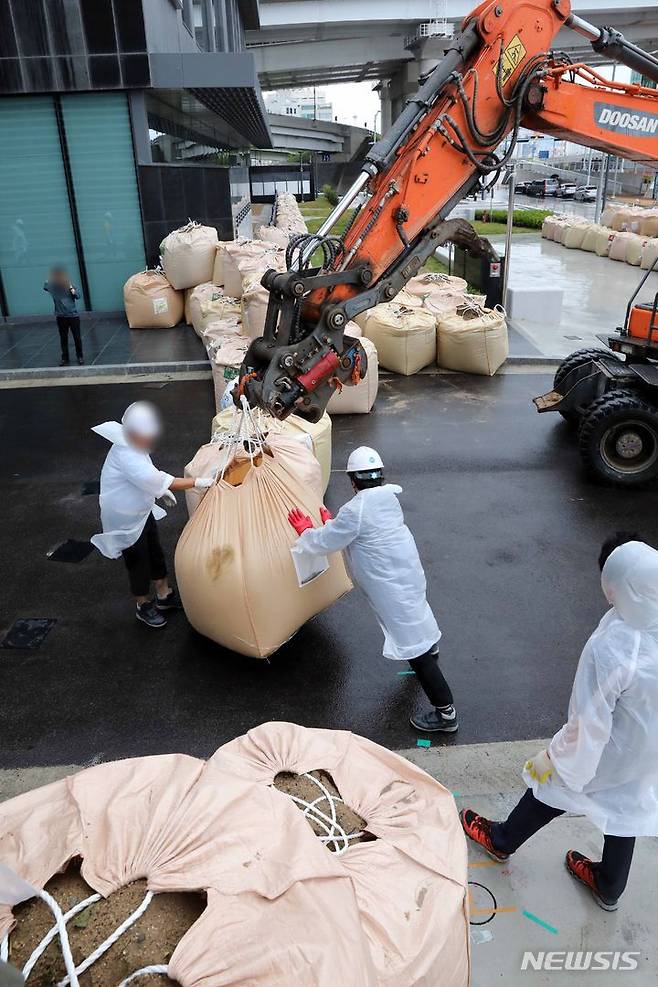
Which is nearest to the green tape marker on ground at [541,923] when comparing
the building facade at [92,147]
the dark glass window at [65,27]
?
the building facade at [92,147]

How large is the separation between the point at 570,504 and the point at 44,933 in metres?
5.71

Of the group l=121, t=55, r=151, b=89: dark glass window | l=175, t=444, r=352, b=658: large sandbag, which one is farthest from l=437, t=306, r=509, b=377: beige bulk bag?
l=121, t=55, r=151, b=89: dark glass window

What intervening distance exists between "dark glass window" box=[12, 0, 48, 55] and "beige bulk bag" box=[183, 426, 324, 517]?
34.2ft

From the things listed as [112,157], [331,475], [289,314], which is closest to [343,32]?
[112,157]

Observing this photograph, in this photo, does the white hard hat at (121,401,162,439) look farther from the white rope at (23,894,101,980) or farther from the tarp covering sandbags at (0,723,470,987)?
the white rope at (23,894,101,980)

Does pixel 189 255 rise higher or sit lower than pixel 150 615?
higher

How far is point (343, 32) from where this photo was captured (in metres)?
34.3

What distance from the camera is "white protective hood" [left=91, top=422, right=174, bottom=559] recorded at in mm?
4504

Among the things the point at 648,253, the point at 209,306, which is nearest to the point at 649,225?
the point at 648,253

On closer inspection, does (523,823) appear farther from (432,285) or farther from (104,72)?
(104,72)

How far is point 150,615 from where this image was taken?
5039 millimetres

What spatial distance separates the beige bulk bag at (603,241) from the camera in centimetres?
2005

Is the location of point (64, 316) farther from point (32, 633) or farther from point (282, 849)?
point (282, 849)

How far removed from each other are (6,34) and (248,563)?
1208cm
